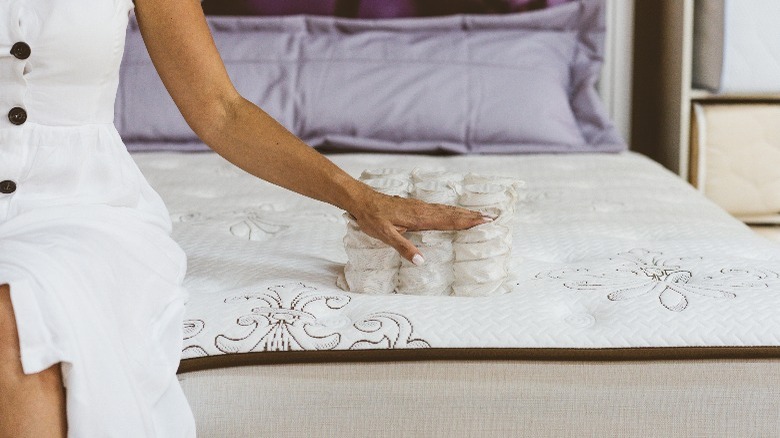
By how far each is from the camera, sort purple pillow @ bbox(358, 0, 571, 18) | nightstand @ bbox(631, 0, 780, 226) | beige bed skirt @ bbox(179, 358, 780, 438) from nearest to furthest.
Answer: beige bed skirt @ bbox(179, 358, 780, 438) < nightstand @ bbox(631, 0, 780, 226) < purple pillow @ bbox(358, 0, 571, 18)

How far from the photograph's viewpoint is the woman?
83cm

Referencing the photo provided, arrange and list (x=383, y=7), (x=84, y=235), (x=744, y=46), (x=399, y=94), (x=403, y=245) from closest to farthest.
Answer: (x=84, y=235), (x=403, y=245), (x=399, y=94), (x=744, y=46), (x=383, y=7)

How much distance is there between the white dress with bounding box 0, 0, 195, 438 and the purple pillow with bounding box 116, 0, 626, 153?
3.75 ft

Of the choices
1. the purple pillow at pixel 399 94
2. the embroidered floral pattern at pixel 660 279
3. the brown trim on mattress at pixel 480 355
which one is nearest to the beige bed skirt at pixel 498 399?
the brown trim on mattress at pixel 480 355

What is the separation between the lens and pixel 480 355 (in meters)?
1.01

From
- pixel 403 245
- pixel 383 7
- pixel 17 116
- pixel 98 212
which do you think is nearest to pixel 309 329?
pixel 403 245

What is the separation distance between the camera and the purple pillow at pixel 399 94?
7.52 feet

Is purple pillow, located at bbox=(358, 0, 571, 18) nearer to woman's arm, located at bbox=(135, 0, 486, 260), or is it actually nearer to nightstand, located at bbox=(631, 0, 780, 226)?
nightstand, located at bbox=(631, 0, 780, 226)

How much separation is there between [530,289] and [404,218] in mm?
182

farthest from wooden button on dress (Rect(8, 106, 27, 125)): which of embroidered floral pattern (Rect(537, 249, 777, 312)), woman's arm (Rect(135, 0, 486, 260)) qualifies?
embroidered floral pattern (Rect(537, 249, 777, 312))

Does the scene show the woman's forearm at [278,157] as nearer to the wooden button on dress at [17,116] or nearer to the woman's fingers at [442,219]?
the woman's fingers at [442,219]

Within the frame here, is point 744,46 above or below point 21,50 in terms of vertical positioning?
below

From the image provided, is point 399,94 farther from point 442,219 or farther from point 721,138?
point 442,219

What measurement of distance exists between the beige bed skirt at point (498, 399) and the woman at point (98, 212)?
8 cm
